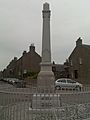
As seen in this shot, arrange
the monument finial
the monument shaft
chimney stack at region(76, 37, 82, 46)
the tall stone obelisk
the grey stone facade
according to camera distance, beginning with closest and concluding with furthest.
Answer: the tall stone obelisk, the monument shaft, the monument finial, the grey stone facade, chimney stack at region(76, 37, 82, 46)

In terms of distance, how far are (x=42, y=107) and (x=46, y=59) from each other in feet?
11.8

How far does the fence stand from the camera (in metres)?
7.69

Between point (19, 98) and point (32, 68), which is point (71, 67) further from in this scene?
point (19, 98)

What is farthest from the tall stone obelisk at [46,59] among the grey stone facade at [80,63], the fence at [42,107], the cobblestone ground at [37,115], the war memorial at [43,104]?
the grey stone facade at [80,63]

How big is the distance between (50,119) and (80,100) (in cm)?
197

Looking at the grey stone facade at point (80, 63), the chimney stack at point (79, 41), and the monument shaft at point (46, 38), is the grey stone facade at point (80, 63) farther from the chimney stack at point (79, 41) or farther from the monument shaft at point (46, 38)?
the monument shaft at point (46, 38)

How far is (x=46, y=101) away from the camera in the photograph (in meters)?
9.39

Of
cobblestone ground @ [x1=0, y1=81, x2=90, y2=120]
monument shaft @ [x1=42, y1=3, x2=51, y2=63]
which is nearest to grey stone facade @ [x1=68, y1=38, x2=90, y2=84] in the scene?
monument shaft @ [x1=42, y1=3, x2=51, y2=63]

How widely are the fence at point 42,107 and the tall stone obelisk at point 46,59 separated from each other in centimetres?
232

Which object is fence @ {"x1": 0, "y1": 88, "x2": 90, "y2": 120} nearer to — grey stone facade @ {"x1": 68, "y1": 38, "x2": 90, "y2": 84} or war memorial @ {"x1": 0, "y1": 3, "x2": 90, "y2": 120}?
war memorial @ {"x1": 0, "y1": 3, "x2": 90, "y2": 120}

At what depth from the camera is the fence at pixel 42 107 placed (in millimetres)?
7691

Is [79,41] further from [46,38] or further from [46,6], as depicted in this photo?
[46,38]

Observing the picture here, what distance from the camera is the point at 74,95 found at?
8.70 m

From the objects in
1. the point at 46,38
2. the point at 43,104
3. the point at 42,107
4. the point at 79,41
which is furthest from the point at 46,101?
the point at 79,41
